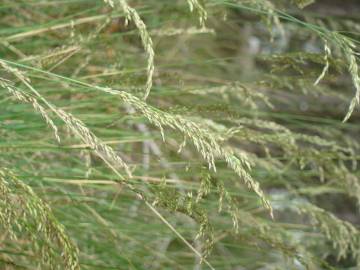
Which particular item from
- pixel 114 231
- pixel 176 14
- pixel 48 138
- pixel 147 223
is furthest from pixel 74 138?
pixel 176 14

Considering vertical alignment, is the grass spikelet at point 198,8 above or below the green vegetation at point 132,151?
above

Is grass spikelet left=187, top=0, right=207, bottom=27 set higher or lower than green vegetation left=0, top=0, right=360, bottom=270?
higher

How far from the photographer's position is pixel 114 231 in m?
1.54

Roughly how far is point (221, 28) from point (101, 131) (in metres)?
1.63

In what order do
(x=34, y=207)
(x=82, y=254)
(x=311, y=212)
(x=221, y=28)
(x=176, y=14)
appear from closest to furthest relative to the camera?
(x=34, y=207) < (x=82, y=254) < (x=311, y=212) < (x=176, y=14) < (x=221, y=28)

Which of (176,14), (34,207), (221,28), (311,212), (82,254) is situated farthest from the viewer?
(221,28)

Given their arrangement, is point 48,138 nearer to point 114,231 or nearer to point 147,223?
point 114,231

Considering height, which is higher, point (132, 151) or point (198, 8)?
point (198, 8)

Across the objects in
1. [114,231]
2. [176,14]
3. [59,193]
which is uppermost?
[176,14]

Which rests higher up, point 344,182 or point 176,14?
point 176,14

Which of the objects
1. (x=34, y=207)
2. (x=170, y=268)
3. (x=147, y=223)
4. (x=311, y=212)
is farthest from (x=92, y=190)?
(x=34, y=207)

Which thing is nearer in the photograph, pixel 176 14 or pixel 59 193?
pixel 59 193

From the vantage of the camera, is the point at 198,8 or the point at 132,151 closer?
the point at 198,8

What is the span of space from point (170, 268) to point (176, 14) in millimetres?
827
